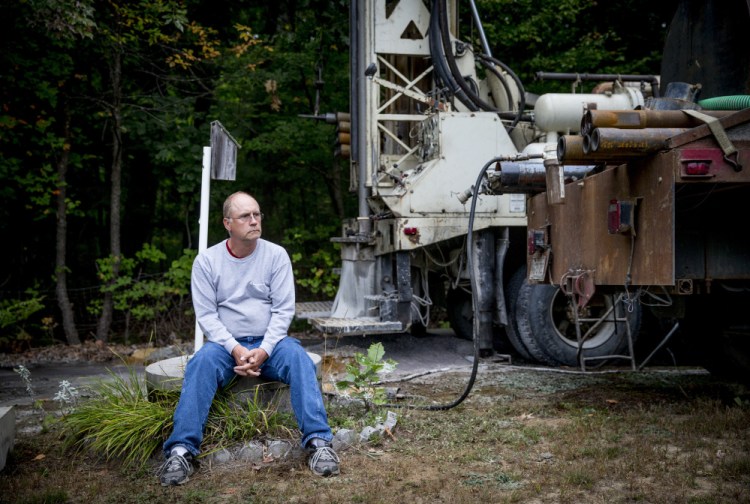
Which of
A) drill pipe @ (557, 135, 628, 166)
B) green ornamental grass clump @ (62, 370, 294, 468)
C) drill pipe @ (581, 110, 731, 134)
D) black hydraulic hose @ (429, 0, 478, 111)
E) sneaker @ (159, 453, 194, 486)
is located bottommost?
sneaker @ (159, 453, 194, 486)

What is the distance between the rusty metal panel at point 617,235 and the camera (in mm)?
3709

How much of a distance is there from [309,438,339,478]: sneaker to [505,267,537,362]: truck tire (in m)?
3.72

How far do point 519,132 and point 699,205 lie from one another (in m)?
3.58

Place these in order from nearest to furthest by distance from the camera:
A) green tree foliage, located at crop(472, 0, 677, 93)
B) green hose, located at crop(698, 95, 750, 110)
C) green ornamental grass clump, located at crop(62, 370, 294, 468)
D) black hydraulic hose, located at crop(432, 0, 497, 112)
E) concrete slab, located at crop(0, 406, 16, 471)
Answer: concrete slab, located at crop(0, 406, 16, 471) → green ornamental grass clump, located at crop(62, 370, 294, 468) → green hose, located at crop(698, 95, 750, 110) → black hydraulic hose, located at crop(432, 0, 497, 112) → green tree foliage, located at crop(472, 0, 677, 93)

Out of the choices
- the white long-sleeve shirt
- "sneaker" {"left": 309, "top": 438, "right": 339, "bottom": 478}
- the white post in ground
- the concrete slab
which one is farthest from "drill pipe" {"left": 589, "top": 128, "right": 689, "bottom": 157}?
the concrete slab

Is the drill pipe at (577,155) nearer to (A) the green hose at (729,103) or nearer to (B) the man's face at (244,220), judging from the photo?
(A) the green hose at (729,103)

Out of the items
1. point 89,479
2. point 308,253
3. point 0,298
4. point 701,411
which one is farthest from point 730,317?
point 0,298

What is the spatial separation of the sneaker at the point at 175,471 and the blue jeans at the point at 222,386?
9 cm

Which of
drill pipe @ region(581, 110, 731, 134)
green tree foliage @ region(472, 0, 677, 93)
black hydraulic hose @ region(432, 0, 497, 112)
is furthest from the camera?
green tree foliage @ region(472, 0, 677, 93)

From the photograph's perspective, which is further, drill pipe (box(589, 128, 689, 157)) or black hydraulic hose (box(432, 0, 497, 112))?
black hydraulic hose (box(432, 0, 497, 112))

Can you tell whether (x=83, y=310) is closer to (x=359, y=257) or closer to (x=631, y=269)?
(x=359, y=257)

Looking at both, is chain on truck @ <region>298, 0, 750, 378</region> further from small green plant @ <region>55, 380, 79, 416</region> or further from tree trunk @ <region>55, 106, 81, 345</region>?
tree trunk @ <region>55, 106, 81, 345</region>

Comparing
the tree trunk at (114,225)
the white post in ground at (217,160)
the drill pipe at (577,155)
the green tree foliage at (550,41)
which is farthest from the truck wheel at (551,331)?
the tree trunk at (114,225)

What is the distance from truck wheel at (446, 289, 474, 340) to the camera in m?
8.77
